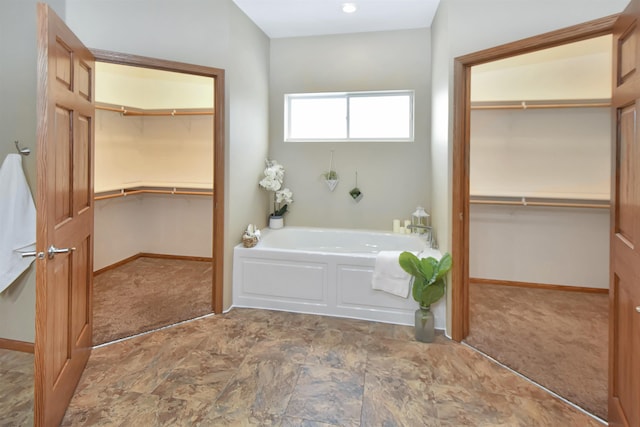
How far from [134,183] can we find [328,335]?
329 cm

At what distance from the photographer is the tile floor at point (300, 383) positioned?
1.86 m

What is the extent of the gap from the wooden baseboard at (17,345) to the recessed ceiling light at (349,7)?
11.7 feet

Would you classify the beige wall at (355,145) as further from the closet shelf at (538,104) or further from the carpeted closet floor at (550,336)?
the carpeted closet floor at (550,336)

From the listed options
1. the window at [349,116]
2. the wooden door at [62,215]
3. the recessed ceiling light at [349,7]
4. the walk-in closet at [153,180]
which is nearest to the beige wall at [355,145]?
the window at [349,116]

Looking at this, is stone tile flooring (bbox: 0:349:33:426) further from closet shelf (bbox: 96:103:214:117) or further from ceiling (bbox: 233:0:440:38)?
ceiling (bbox: 233:0:440:38)

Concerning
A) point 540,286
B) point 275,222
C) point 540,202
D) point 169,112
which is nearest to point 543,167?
point 540,202

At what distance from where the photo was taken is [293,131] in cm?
421

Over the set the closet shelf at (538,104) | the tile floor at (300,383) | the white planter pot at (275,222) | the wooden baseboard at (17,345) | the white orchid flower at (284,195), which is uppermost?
the closet shelf at (538,104)

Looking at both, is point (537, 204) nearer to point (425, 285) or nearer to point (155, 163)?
point (425, 285)

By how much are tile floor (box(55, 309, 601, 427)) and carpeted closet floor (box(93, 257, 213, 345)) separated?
0.25 metres

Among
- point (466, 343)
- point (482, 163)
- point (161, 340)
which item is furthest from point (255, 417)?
point (482, 163)

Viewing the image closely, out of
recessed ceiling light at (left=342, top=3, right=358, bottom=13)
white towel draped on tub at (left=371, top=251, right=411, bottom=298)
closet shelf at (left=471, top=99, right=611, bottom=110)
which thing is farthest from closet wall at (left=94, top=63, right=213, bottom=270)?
closet shelf at (left=471, top=99, right=611, bottom=110)

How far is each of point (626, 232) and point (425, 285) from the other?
4.46ft

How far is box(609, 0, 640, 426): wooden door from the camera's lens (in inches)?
54.8
